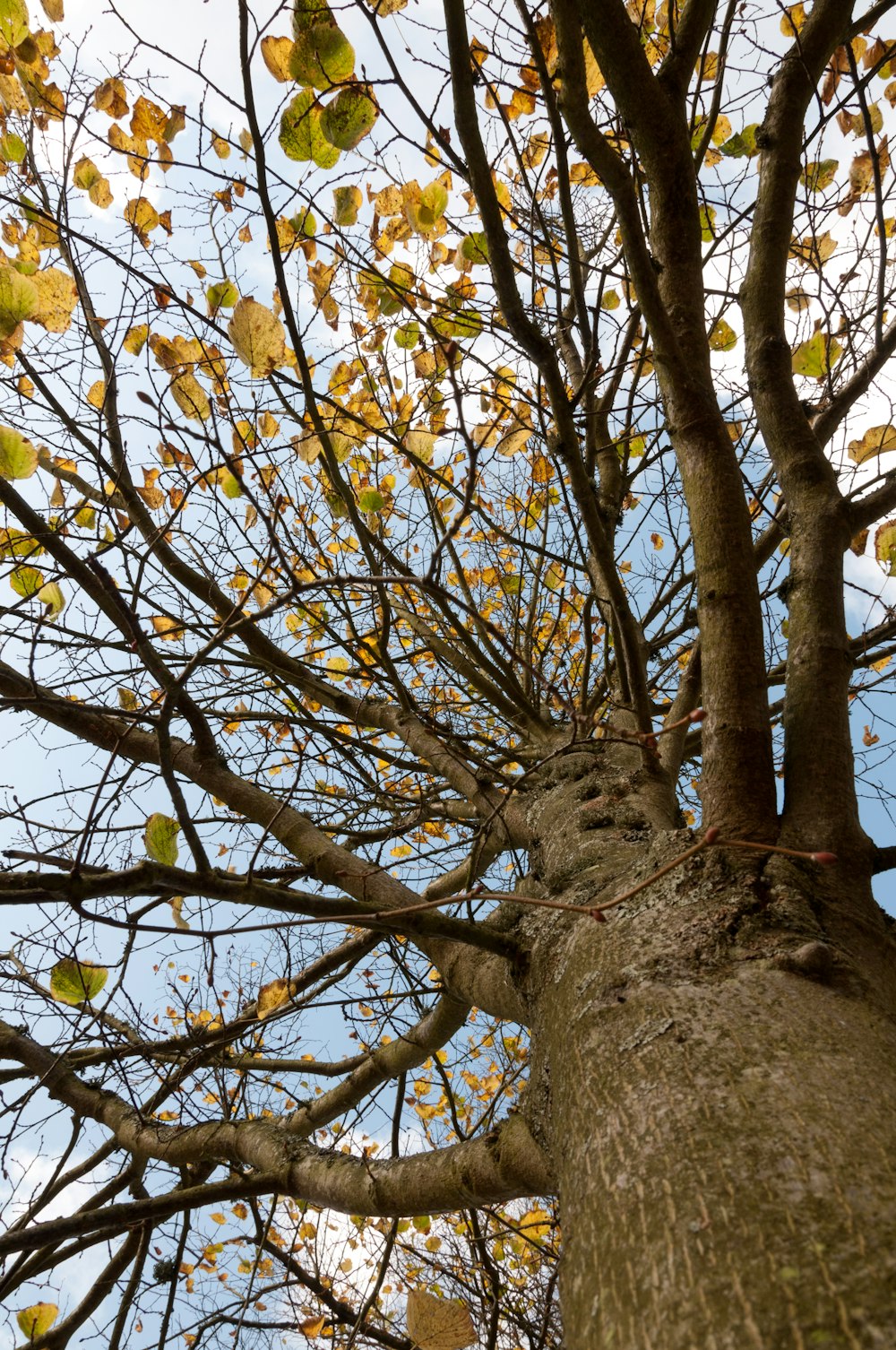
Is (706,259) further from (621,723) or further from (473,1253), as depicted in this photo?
(473,1253)

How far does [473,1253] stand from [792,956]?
2127 millimetres

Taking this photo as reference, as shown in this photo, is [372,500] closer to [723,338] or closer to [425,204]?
[425,204]

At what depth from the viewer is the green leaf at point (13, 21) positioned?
1.90 metres

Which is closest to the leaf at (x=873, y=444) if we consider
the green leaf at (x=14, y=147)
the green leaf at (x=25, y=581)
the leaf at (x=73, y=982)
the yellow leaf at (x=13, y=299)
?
the yellow leaf at (x=13, y=299)

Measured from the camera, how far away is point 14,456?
166 centimetres

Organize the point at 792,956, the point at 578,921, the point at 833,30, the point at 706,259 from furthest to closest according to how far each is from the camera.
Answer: the point at 706,259 → the point at 833,30 → the point at 578,921 → the point at 792,956

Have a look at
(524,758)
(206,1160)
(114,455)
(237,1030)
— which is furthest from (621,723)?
(206,1160)

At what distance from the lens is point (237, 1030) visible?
2.02 metres

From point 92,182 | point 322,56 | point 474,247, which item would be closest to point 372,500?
point 474,247

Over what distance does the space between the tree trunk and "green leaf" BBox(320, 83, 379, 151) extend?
1.60 metres

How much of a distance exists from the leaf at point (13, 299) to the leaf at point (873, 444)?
1.99 metres

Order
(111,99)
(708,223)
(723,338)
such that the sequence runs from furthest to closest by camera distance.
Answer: (723,338)
(708,223)
(111,99)

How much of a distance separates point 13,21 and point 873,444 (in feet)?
7.99

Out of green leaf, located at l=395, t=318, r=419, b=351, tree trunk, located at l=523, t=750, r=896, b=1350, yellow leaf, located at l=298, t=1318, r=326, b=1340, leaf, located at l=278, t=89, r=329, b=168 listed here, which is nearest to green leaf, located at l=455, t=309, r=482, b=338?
green leaf, located at l=395, t=318, r=419, b=351
